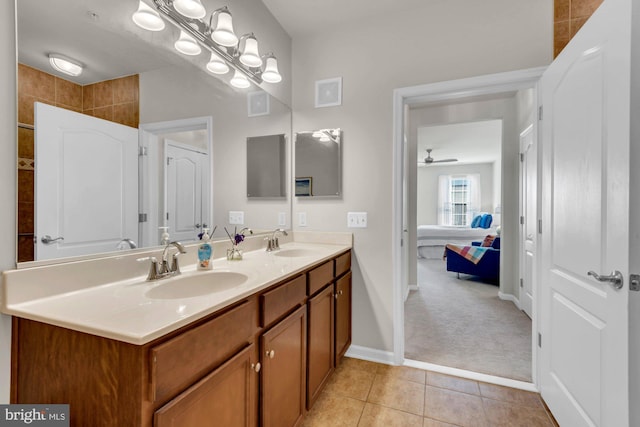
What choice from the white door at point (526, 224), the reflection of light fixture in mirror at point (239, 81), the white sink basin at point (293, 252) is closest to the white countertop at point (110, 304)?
the white sink basin at point (293, 252)

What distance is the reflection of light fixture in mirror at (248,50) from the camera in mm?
1918

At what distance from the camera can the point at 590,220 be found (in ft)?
4.17

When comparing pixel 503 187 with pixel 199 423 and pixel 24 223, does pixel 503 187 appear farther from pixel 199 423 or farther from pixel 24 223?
pixel 24 223

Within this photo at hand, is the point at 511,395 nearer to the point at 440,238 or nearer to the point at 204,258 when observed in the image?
the point at 204,258

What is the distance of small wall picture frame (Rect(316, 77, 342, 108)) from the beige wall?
0.04 m

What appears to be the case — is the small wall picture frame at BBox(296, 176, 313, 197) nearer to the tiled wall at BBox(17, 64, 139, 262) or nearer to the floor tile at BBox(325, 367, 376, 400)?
the floor tile at BBox(325, 367, 376, 400)

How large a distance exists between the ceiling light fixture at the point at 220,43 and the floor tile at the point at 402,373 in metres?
2.20

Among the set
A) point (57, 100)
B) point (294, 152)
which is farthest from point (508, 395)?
point (57, 100)

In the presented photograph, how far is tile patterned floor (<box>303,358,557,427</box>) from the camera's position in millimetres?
1583

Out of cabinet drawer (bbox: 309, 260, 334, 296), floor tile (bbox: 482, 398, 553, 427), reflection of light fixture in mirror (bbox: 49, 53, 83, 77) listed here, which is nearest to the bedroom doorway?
floor tile (bbox: 482, 398, 553, 427)

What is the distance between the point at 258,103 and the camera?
2.15m

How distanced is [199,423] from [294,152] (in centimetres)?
197

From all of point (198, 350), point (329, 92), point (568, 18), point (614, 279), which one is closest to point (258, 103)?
point (329, 92)

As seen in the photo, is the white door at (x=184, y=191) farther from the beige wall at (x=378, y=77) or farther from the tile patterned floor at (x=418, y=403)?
the tile patterned floor at (x=418, y=403)
